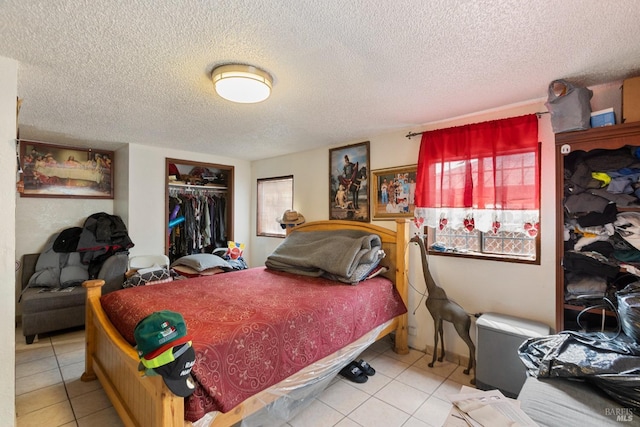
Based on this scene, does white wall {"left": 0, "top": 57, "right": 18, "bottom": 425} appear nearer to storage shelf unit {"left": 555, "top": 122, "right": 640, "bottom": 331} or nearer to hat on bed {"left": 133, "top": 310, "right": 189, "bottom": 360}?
hat on bed {"left": 133, "top": 310, "right": 189, "bottom": 360}

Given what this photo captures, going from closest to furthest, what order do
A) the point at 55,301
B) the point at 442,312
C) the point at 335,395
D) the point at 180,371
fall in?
the point at 180,371
the point at 335,395
the point at 442,312
the point at 55,301

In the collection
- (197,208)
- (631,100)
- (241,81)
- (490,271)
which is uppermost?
(241,81)

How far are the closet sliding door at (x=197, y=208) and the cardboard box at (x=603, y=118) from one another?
171 inches

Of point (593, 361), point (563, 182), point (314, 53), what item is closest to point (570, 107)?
point (563, 182)

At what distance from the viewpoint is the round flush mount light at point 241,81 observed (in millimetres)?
1776

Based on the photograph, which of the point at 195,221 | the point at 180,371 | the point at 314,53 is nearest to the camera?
the point at 180,371

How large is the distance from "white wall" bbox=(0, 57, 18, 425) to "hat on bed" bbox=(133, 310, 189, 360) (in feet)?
3.61

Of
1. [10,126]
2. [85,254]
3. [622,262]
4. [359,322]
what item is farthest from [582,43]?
[85,254]

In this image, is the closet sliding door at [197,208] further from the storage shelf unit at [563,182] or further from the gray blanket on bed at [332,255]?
the storage shelf unit at [563,182]

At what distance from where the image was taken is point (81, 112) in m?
2.61

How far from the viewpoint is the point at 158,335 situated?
1.20 meters

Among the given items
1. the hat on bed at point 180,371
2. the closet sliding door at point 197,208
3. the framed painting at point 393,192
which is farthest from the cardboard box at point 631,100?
the closet sliding door at point 197,208

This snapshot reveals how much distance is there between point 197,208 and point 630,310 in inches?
187

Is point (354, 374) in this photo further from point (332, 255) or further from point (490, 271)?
point (490, 271)
